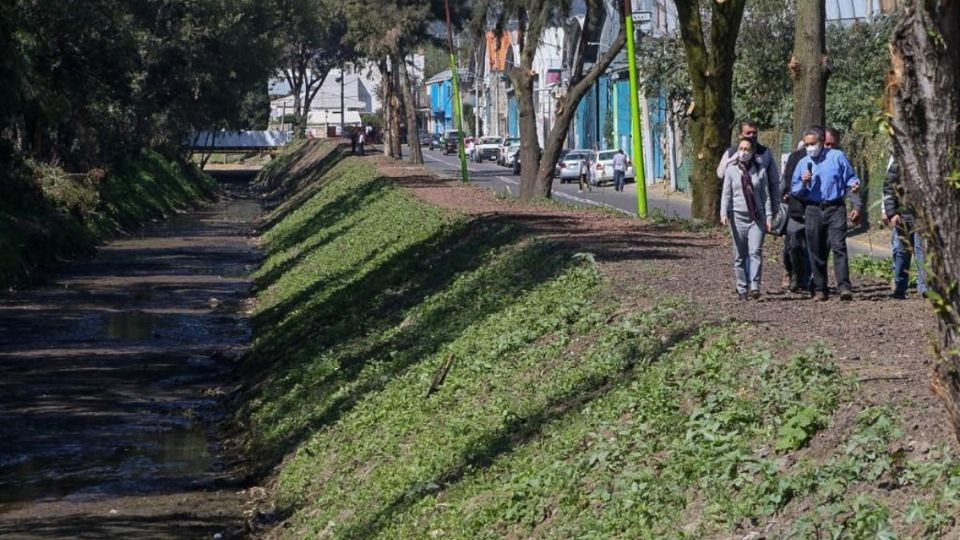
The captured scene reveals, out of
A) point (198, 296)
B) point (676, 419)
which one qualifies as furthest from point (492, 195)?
point (676, 419)

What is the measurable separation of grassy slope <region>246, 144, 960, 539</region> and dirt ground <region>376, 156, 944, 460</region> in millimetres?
224

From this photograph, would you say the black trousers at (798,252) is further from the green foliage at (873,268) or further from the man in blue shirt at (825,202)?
the green foliage at (873,268)

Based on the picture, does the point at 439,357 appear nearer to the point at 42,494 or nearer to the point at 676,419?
the point at 42,494

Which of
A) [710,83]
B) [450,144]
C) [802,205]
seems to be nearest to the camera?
[802,205]

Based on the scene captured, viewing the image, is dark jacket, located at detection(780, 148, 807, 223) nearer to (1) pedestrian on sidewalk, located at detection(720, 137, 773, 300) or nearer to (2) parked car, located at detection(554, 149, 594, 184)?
(1) pedestrian on sidewalk, located at detection(720, 137, 773, 300)

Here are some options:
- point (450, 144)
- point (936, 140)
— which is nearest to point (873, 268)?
point (936, 140)

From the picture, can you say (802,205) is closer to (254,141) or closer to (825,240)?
(825,240)

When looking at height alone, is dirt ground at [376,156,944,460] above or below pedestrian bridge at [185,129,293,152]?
below

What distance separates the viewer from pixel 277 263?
35.1m

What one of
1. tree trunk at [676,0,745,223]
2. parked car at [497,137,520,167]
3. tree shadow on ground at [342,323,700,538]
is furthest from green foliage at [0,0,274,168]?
parked car at [497,137,520,167]

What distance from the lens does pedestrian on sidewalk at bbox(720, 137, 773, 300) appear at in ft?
46.5

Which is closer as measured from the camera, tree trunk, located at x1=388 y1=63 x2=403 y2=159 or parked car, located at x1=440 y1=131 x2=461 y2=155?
tree trunk, located at x1=388 y1=63 x2=403 y2=159

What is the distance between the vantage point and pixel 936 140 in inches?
204

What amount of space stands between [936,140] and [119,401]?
15540 millimetres
